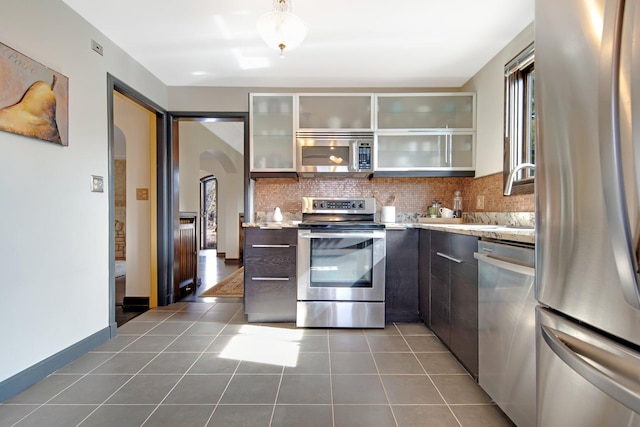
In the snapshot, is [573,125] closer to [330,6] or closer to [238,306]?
[330,6]

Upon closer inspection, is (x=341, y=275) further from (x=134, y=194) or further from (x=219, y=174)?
(x=219, y=174)

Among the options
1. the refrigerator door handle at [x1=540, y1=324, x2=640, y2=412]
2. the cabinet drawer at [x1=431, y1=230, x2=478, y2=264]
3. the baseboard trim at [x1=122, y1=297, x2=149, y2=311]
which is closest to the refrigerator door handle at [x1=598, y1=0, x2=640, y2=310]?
the refrigerator door handle at [x1=540, y1=324, x2=640, y2=412]

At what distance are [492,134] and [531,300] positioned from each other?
179cm

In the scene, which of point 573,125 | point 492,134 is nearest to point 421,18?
point 492,134

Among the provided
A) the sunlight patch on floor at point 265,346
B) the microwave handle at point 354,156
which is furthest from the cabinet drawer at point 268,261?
the microwave handle at point 354,156

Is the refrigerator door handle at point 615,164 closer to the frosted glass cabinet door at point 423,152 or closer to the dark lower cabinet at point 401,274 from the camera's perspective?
the dark lower cabinet at point 401,274

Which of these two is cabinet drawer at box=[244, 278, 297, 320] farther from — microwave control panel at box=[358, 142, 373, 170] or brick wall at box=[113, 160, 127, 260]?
brick wall at box=[113, 160, 127, 260]

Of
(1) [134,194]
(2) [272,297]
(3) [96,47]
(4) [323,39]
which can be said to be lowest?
(2) [272,297]

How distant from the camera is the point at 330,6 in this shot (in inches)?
73.0

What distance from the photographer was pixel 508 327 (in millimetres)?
1260

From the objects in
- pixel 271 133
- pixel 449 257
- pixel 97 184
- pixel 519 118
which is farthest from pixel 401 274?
pixel 97 184

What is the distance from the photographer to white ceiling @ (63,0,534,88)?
1.87 meters

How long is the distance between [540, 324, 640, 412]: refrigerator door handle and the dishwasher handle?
0.35 m

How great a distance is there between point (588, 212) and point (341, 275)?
1918 millimetres
